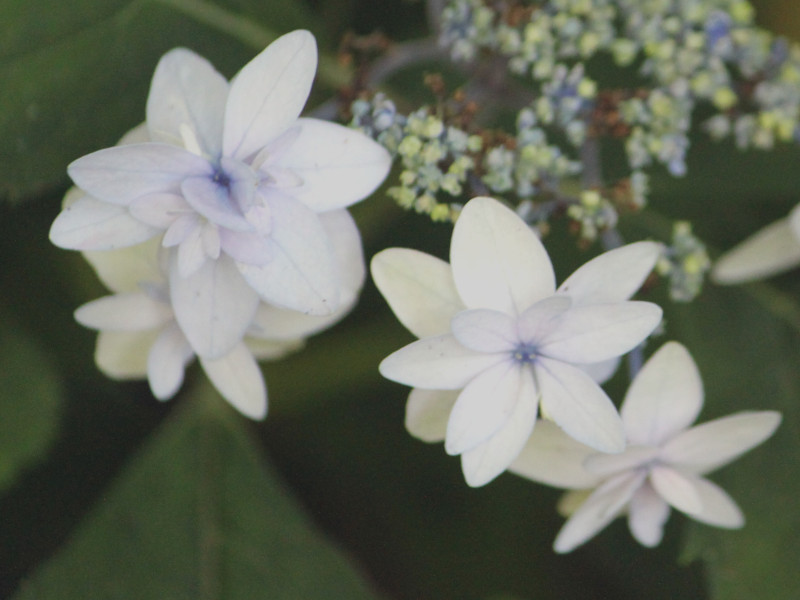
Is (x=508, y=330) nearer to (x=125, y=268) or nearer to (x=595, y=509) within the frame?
(x=595, y=509)

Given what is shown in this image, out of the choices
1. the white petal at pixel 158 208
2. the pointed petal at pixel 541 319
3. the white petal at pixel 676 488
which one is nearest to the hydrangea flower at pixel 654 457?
the white petal at pixel 676 488

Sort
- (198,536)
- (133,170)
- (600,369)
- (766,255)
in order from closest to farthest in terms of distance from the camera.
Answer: (133,170), (600,369), (766,255), (198,536)

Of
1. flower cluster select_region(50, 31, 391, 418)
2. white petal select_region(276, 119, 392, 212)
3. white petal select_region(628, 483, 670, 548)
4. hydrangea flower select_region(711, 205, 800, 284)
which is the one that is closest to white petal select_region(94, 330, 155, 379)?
flower cluster select_region(50, 31, 391, 418)

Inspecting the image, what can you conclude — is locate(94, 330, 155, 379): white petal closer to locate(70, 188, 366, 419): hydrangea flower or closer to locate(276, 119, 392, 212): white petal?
locate(70, 188, 366, 419): hydrangea flower

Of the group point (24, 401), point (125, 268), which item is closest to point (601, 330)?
point (125, 268)

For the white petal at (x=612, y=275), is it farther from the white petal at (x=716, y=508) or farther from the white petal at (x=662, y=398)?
the white petal at (x=716, y=508)

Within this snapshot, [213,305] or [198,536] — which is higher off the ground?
[213,305]
